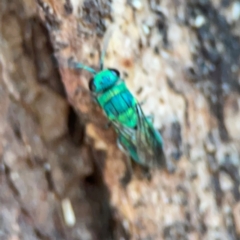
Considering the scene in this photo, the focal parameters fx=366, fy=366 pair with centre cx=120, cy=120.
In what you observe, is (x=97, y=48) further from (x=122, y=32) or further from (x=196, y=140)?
(x=196, y=140)

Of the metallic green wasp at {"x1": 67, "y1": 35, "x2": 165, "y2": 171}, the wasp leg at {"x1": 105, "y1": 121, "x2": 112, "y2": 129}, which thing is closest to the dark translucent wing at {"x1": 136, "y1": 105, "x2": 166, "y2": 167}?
the metallic green wasp at {"x1": 67, "y1": 35, "x2": 165, "y2": 171}

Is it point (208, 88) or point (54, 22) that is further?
point (208, 88)

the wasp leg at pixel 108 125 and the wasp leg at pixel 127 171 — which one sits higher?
the wasp leg at pixel 108 125

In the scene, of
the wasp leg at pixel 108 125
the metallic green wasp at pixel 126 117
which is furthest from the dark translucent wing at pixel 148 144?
the wasp leg at pixel 108 125

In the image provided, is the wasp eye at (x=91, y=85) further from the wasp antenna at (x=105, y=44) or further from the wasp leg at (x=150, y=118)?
the wasp leg at (x=150, y=118)

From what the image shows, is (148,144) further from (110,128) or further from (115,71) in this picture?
(115,71)

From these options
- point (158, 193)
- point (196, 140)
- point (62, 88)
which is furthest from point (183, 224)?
point (62, 88)

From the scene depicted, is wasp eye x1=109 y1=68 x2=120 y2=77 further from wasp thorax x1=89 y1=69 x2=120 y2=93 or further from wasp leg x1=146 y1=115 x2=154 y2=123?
wasp leg x1=146 y1=115 x2=154 y2=123

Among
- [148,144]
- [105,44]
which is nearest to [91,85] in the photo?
[105,44]
